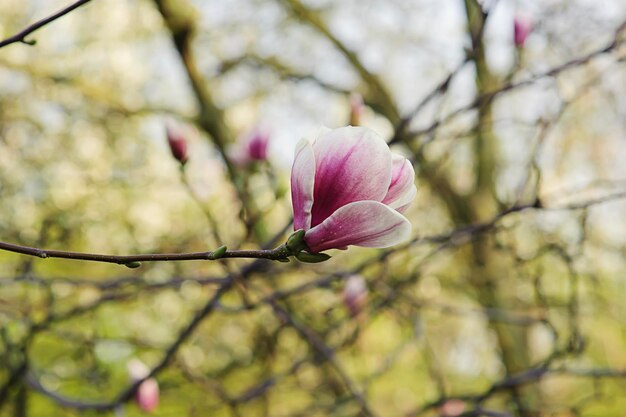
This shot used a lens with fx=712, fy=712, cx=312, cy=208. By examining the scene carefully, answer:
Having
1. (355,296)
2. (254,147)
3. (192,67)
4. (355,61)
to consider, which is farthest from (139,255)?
(355,61)

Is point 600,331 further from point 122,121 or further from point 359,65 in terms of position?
point 122,121

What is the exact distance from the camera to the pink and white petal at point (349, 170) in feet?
1.72

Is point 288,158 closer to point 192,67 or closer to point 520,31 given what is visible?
point 192,67

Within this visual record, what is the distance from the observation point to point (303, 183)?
20.5 inches

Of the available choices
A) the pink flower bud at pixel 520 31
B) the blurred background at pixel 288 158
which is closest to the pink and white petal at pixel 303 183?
the pink flower bud at pixel 520 31

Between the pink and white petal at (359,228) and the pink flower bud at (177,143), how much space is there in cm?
63

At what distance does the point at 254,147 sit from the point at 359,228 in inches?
34.6

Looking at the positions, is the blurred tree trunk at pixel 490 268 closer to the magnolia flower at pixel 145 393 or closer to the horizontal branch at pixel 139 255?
the magnolia flower at pixel 145 393

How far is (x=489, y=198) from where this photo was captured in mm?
3873

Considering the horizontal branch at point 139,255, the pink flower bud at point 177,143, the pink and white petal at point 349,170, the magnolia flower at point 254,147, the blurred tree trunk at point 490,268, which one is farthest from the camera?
the blurred tree trunk at point 490,268

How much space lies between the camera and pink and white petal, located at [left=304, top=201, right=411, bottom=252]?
1.61ft

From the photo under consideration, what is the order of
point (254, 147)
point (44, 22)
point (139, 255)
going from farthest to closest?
point (254, 147) → point (44, 22) → point (139, 255)

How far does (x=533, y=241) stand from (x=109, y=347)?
2175mm

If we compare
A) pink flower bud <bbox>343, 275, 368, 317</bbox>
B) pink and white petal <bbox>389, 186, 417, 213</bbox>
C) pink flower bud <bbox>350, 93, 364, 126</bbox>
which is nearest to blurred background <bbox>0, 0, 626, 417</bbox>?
pink flower bud <bbox>343, 275, 368, 317</bbox>
